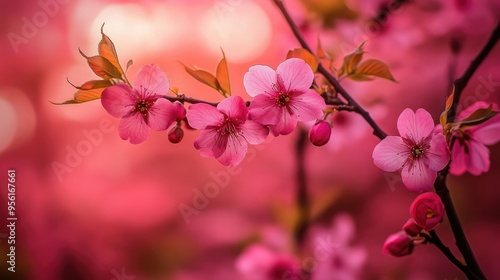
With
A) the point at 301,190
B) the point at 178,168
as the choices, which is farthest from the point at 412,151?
the point at 178,168

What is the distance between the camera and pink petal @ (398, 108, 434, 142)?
0.43m

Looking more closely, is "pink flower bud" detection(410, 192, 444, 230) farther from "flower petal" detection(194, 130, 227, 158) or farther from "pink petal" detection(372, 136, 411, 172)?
"flower petal" detection(194, 130, 227, 158)

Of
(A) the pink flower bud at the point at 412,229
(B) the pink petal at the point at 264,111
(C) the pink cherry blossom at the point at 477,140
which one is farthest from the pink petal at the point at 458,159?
(B) the pink petal at the point at 264,111

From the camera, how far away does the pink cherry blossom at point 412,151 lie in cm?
43

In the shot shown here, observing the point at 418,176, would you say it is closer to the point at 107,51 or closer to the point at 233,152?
the point at 233,152

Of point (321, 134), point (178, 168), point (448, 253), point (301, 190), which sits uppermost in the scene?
point (178, 168)

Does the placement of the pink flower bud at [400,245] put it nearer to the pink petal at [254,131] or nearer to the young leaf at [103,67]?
the pink petal at [254,131]

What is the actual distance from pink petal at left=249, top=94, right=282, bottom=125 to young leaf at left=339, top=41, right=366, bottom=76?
3.4 inches

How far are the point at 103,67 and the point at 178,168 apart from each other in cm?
72

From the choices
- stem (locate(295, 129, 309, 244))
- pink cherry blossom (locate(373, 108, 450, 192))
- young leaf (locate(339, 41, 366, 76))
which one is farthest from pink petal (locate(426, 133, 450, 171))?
stem (locate(295, 129, 309, 244))

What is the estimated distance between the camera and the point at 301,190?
3.28 ft

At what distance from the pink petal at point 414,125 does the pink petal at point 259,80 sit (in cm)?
11

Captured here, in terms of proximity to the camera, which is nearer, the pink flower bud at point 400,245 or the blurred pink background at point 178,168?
the pink flower bud at point 400,245

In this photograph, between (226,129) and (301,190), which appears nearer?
(226,129)
